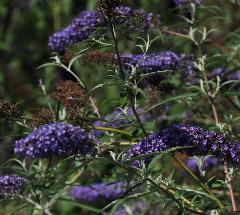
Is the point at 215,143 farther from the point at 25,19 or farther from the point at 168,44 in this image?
the point at 25,19

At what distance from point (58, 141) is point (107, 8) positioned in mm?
467

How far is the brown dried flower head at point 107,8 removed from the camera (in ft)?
5.82

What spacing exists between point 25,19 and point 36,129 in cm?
526

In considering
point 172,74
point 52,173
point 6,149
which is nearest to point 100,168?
point 52,173

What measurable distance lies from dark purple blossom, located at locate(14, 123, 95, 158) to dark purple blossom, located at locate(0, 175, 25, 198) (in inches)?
7.8

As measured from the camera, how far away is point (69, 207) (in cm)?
512

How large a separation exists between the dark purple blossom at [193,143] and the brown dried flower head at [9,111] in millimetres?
384

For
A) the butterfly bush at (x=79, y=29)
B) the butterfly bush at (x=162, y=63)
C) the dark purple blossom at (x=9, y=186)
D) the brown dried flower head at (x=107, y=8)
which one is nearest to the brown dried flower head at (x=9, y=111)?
the dark purple blossom at (x=9, y=186)

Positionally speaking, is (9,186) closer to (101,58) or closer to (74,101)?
(74,101)

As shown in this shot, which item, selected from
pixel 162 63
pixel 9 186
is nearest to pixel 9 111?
pixel 9 186

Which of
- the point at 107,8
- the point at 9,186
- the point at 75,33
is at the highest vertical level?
the point at 107,8

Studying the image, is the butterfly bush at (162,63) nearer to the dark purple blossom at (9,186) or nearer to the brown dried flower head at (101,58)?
the brown dried flower head at (101,58)

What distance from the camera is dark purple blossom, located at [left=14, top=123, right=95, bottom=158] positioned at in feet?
6.44

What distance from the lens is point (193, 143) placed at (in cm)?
198
